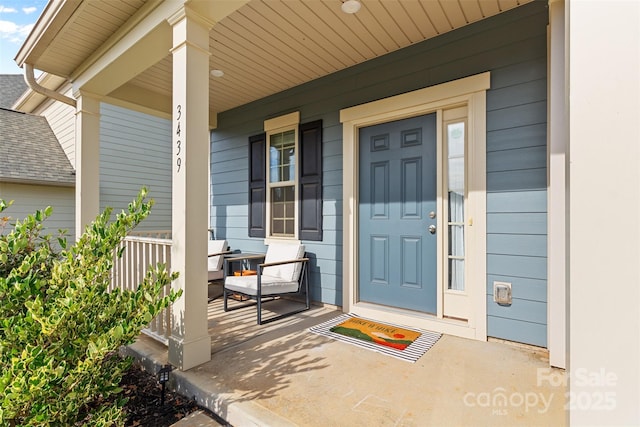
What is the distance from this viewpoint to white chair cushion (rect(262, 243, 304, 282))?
3.53 meters

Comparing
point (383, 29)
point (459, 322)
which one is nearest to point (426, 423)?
point (459, 322)

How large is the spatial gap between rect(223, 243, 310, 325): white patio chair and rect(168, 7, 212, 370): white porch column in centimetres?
85

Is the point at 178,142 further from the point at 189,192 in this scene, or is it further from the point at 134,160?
the point at 134,160

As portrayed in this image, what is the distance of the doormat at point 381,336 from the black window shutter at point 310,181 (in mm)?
1097

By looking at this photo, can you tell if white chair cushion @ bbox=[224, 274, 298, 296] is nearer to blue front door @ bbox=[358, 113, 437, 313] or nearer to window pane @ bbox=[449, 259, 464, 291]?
blue front door @ bbox=[358, 113, 437, 313]

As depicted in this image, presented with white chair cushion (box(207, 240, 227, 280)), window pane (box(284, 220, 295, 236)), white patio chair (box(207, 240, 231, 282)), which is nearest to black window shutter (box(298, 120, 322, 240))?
window pane (box(284, 220, 295, 236))

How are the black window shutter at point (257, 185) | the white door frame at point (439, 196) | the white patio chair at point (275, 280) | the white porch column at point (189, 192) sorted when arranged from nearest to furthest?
the white porch column at point (189, 192) → the white door frame at point (439, 196) → the white patio chair at point (275, 280) → the black window shutter at point (257, 185)

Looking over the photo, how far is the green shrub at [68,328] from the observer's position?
3.99 ft

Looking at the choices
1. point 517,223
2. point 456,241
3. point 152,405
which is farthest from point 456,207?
point 152,405

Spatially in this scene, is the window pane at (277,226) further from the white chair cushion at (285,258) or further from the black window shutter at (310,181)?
the black window shutter at (310,181)

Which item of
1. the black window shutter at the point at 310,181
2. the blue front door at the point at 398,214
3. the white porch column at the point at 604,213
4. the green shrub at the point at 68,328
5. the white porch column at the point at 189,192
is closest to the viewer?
the white porch column at the point at 604,213

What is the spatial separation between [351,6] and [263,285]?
2.61 metres

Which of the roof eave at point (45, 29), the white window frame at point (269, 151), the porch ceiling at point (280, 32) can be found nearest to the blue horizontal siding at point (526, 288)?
the porch ceiling at point (280, 32)

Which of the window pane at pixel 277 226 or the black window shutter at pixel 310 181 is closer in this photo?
the black window shutter at pixel 310 181
